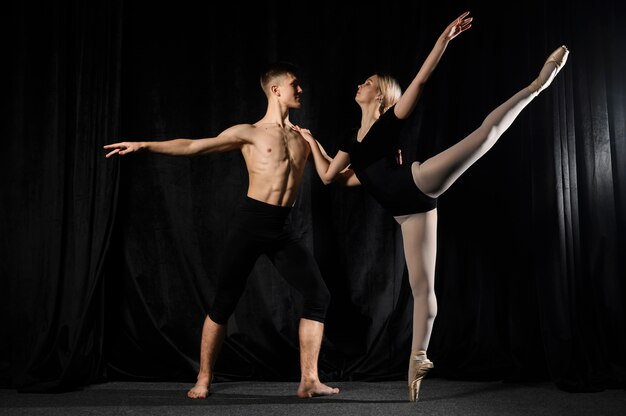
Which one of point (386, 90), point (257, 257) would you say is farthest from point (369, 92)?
point (257, 257)

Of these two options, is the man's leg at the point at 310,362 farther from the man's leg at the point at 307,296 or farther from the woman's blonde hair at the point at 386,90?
the woman's blonde hair at the point at 386,90

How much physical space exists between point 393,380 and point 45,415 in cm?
202

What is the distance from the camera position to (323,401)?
10.6 feet

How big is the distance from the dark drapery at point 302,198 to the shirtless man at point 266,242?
537mm

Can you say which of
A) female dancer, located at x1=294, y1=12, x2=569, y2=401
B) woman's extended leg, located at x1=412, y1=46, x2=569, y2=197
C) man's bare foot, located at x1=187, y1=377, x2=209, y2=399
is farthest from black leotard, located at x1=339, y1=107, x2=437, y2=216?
man's bare foot, located at x1=187, y1=377, x2=209, y2=399

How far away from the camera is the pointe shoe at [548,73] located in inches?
113

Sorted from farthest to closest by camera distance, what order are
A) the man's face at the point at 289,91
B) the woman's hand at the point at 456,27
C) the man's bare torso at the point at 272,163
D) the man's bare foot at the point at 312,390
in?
1. the man's face at the point at 289,91
2. the man's bare torso at the point at 272,163
3. the man's bare foot at the point at 312,390
4. the woman's hand at the point at 456,27

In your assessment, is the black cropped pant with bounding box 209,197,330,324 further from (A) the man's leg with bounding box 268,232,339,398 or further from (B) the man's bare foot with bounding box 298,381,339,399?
(B) the man's bare foot with bounding box 298,381,339,399

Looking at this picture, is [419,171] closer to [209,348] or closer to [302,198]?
[302,198]

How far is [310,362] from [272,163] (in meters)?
1.11

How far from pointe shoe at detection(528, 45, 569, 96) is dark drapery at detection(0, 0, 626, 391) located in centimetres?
89

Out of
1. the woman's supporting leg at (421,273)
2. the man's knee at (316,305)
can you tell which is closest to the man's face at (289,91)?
the woman's supporting leg at (421,273)

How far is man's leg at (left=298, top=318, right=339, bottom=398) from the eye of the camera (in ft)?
11.0

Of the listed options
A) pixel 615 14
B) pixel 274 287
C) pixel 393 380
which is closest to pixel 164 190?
pixel 274 287
